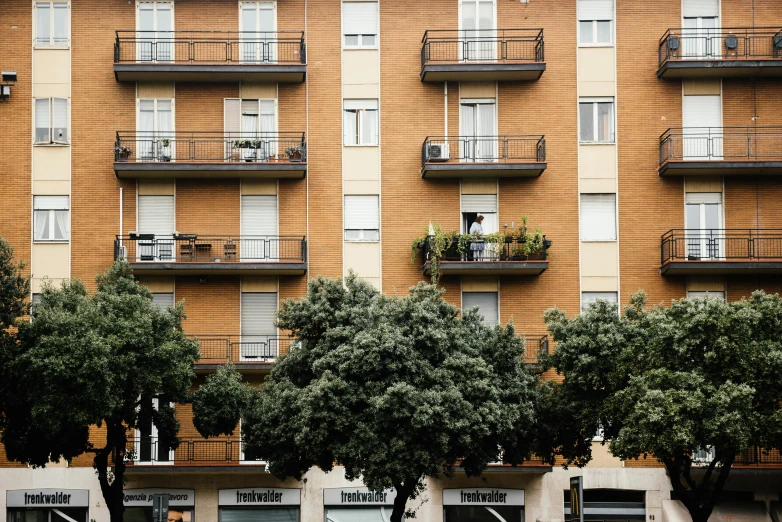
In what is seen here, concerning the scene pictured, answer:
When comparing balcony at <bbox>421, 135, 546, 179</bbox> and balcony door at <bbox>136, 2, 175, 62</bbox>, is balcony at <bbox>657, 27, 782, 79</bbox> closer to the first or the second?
balcony at <bbox>421, 135, 546, 179</bbox>

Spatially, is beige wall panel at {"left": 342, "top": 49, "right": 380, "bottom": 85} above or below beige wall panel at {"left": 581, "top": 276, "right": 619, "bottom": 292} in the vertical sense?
above

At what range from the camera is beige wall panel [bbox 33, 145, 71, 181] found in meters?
40.9

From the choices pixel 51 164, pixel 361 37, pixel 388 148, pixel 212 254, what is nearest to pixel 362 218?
pixel 388 148

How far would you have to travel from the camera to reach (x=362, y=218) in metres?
41.1

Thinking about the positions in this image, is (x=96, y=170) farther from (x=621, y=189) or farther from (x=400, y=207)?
(x=621, y=189)

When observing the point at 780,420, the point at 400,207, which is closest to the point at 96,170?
the point at 400,207

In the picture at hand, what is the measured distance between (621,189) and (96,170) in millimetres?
17078

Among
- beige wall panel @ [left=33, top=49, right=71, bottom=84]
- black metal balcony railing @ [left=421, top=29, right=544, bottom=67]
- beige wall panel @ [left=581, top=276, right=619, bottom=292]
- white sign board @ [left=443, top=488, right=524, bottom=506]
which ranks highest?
black metal balcony railing @ [left=421, top=29, right=544, bottom=67]

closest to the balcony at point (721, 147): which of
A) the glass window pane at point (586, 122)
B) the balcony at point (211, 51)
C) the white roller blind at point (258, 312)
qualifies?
the glass window pane at point (586, 122)

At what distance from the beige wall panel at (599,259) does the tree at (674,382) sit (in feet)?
18.9

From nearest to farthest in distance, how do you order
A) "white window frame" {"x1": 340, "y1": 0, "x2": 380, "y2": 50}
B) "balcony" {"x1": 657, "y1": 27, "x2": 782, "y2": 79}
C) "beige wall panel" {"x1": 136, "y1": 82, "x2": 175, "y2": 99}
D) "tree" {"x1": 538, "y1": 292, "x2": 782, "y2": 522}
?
"tree" {"x1": 538, "y1": 292, "x2": 782, "y2": 522}
"balcony" {"x1": 657, "y1": 27, "x2": 782, "y2": 79}
"beige wall panel" {"x1": 136, "y1": 82, "x2": 175, "y2": 99}
"white window frame" {"x1": 340, "y1": 0, "x2": 380, "y2": 50}

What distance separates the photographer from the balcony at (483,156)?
40.2 meters

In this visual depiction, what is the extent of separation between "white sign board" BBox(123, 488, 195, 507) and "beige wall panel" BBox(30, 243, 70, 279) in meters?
7.25

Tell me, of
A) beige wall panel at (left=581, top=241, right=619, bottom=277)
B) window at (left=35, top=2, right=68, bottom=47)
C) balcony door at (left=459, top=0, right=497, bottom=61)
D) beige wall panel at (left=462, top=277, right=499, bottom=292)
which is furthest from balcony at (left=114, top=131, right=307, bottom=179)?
beige wall panel at (left=581, top=241, right=619, bottom=277)
